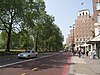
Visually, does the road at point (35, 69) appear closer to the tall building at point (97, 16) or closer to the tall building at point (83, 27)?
the tall building at point (97, 16)

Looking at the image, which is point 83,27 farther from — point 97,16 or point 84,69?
point 84,69

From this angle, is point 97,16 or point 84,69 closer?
point 84,69

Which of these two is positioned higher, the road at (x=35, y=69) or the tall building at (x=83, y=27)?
the tall building at (x=83, y=27)

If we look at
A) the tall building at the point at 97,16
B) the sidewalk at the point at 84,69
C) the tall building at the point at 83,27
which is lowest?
the sidewalk at the point at 84,69

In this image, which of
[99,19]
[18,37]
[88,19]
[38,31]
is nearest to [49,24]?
[38,31]

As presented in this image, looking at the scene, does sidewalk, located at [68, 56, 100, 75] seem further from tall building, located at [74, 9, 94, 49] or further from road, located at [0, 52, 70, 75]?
tall building, located at [74, 9, 94, 49]

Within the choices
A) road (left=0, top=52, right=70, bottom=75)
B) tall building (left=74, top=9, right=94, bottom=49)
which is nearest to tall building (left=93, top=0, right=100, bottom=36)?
road (left=0, top=52, right=70, bottom=75)

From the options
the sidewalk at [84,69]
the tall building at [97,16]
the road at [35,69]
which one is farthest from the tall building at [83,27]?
the road at [35,69]

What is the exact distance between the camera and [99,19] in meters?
49.2

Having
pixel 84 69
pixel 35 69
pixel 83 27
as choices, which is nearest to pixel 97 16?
pixel 84 69

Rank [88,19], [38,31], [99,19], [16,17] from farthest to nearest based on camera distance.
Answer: [88,19] → [38,31] → [16,17] → [99,19]

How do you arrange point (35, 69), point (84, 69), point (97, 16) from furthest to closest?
1. point (97, 16)
2. point (84, 69)
3. point (35, 69)

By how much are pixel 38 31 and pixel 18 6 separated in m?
31.9

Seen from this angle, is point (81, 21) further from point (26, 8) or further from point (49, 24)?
point (26, 8)
